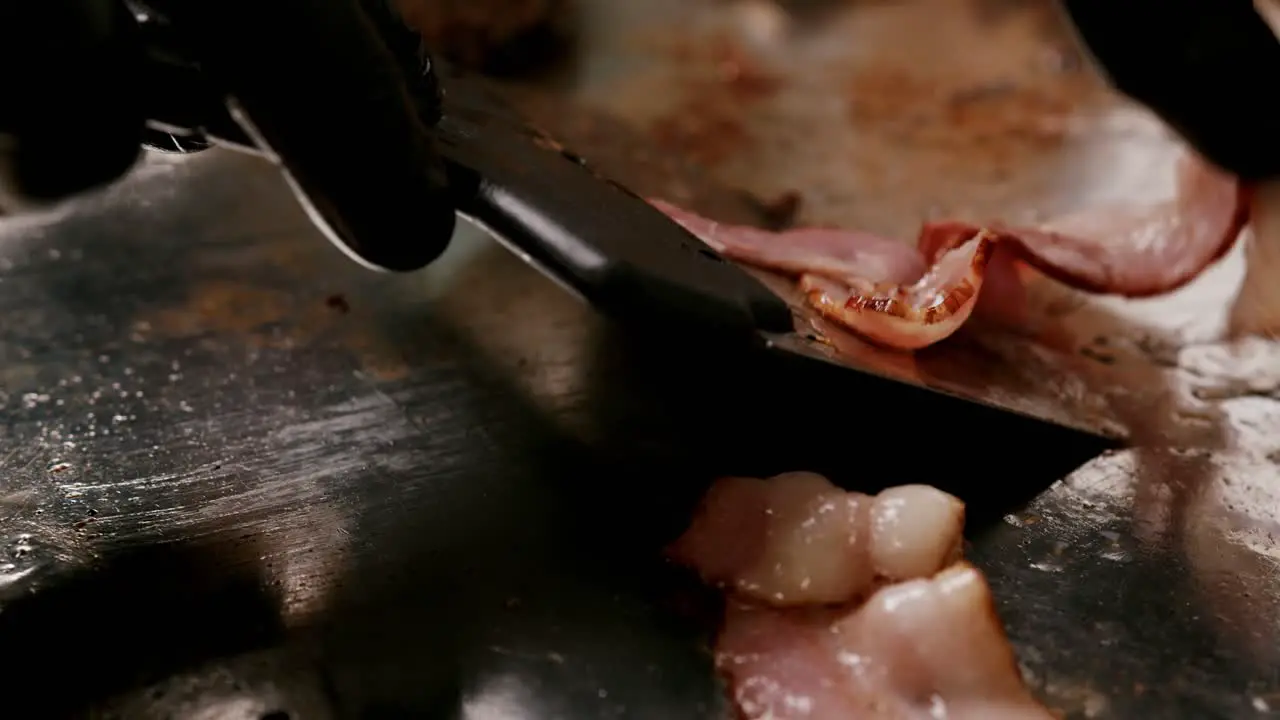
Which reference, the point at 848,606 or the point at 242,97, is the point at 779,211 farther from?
the point at 242,97

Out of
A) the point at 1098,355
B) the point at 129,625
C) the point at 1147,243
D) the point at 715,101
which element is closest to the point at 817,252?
the point at 1098,355

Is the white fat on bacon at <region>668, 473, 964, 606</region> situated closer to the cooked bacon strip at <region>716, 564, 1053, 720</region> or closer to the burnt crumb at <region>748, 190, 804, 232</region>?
the cooked bacon strip at <region>716, 564, 1053, 720</region>

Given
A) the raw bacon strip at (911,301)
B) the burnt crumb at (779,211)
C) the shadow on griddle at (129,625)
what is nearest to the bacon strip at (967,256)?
the raw bacon strip at (911,301)

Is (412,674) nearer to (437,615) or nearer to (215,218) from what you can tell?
(437,615)

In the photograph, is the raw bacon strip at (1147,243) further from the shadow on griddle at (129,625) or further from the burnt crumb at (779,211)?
the shadow on griddle at (129,625)

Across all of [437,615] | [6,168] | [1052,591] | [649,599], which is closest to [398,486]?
[437,615]

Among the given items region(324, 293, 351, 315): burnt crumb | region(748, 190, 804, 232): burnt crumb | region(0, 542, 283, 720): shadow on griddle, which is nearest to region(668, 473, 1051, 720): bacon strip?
region(0, 542, 283, 720): shadow on griddle
